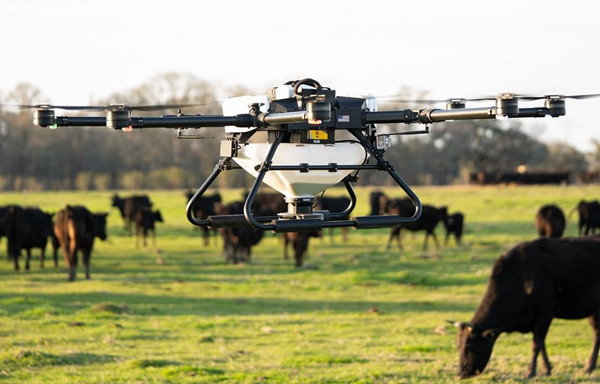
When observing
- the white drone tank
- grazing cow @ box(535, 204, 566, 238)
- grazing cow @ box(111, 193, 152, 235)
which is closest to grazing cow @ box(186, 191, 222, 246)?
grazing cow @ box(111, 193, 152, 235)

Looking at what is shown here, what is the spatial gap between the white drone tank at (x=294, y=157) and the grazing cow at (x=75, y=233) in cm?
1874

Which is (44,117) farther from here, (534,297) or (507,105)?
(534,297)

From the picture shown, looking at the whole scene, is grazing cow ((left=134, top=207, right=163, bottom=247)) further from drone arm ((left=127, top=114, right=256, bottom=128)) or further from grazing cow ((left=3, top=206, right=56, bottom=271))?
drone arm ((left=127, top=114, right=256, bottom=128))

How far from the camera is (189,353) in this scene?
1369 centimetres

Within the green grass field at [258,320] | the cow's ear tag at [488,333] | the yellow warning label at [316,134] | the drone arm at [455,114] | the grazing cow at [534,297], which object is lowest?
the green grass field at [258,320]

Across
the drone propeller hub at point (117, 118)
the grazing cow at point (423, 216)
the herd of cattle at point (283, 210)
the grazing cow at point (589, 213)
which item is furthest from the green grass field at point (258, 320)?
the drone propeller hub at point (117, 118)

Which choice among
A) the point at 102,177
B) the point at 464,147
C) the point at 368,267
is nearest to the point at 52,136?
the point at 102,177

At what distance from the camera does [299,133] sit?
5.23 metres

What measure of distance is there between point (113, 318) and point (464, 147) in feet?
274

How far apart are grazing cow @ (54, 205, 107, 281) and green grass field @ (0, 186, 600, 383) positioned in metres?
0.60

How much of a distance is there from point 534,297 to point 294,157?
340 inches

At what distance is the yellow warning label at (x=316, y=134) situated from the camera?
A: 17.0 ft

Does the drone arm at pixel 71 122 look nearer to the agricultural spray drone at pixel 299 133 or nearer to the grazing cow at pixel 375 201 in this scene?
the agricultural spray drone at pixel 299 133

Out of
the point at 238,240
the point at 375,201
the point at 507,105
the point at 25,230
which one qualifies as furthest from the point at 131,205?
the point at 507,105
